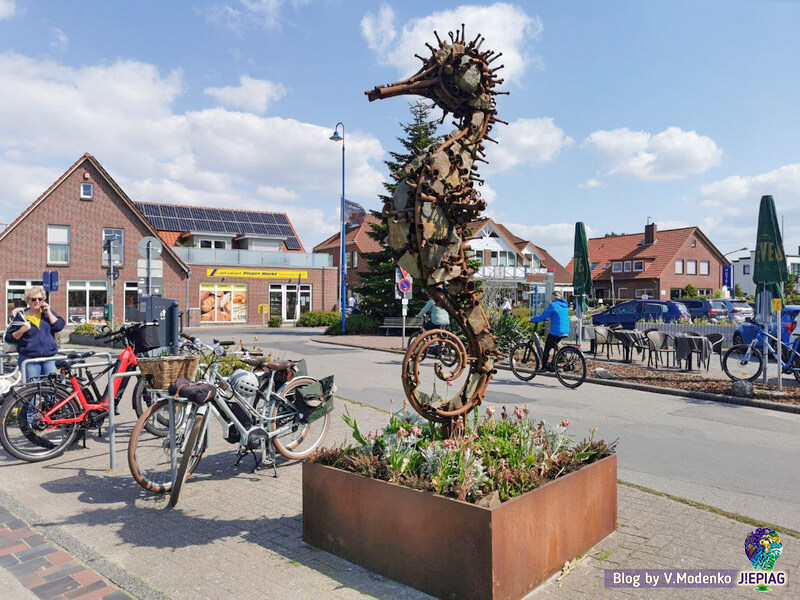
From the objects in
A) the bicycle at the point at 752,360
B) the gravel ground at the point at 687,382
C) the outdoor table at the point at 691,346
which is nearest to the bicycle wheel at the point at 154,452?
the gravel ground at the point at 687,382

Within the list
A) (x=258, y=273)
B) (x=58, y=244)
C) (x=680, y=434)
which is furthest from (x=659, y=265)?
(x=680, y=434)

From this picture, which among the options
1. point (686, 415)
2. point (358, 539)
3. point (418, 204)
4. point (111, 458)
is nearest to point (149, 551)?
point (358, 539)

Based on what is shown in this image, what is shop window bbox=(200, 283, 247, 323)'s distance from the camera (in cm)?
3722

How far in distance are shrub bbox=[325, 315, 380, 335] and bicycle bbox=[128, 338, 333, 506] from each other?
20.9m

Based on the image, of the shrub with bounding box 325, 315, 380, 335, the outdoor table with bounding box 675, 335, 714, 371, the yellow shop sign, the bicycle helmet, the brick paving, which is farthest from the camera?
the yellow shop sign

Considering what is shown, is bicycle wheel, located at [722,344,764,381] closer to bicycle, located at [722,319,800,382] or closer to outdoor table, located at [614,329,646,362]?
bicycle, located at [722,319,800,382]

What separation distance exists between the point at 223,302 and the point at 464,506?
36135 mm

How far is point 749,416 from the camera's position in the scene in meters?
9.54

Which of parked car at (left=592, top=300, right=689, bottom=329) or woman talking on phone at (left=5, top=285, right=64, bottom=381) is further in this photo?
parked car at (left=592, top=300, right=689, bottom=329)

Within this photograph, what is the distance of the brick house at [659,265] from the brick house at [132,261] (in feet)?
95.6

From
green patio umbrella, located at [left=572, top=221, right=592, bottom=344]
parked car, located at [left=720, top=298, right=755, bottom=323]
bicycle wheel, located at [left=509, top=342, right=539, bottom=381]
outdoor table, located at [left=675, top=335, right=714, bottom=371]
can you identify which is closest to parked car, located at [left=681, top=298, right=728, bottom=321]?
parked car, located at [left=720, top=298, right=755, bottom=323]

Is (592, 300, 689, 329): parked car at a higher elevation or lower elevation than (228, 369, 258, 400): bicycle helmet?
higher

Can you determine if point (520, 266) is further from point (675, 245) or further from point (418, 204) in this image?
point (418, 204)

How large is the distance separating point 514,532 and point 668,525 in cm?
187
